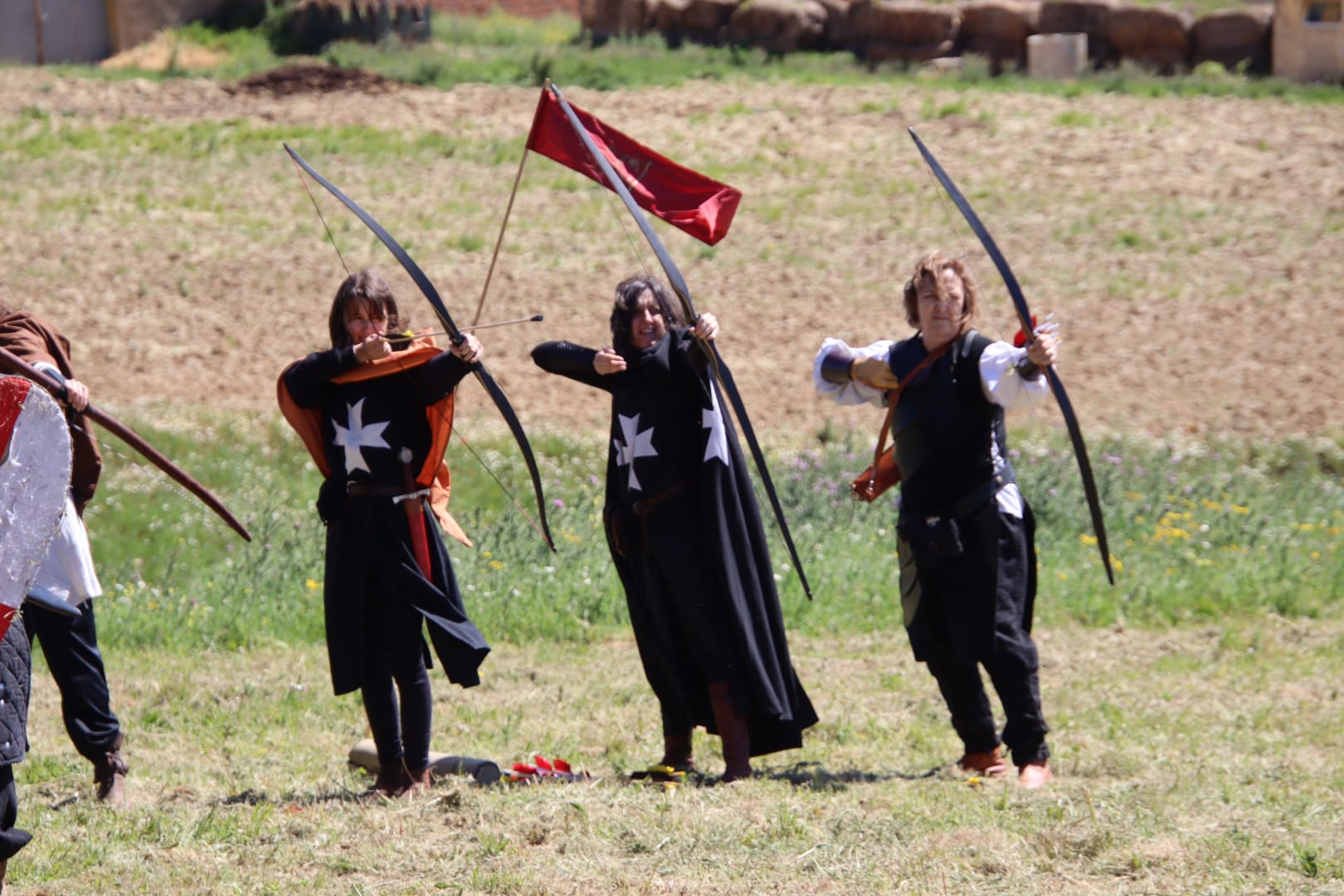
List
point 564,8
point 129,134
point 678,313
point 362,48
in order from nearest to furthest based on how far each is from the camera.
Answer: point 678,313, point 129,134, point 362,48, point 564,8

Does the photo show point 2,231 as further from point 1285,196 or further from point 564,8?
point 564,8

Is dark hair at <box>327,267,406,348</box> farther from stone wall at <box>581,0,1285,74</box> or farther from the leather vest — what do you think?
stone wall at <box>581,0,1285,74</box>

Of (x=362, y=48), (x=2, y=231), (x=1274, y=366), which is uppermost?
(x=362, y=48)

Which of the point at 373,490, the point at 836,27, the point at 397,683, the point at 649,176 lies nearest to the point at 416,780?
the point at 397,683

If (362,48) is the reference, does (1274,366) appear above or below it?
below

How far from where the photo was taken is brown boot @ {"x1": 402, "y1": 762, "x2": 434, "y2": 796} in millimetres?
5395

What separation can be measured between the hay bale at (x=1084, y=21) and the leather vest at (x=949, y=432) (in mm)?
23610

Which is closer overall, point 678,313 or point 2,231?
point 678,313

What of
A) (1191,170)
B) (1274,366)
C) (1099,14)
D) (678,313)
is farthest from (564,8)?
(678,313)

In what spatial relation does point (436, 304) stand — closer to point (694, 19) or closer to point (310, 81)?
point (310, 81)

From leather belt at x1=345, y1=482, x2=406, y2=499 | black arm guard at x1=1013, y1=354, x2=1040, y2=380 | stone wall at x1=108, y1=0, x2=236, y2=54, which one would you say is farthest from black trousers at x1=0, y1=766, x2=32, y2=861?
stone wall at x1=108, y1=0, x2=236, y2=54

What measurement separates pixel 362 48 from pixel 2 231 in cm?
1046

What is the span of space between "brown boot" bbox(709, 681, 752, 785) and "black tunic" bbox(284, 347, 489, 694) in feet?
2.77

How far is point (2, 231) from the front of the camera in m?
17.9
